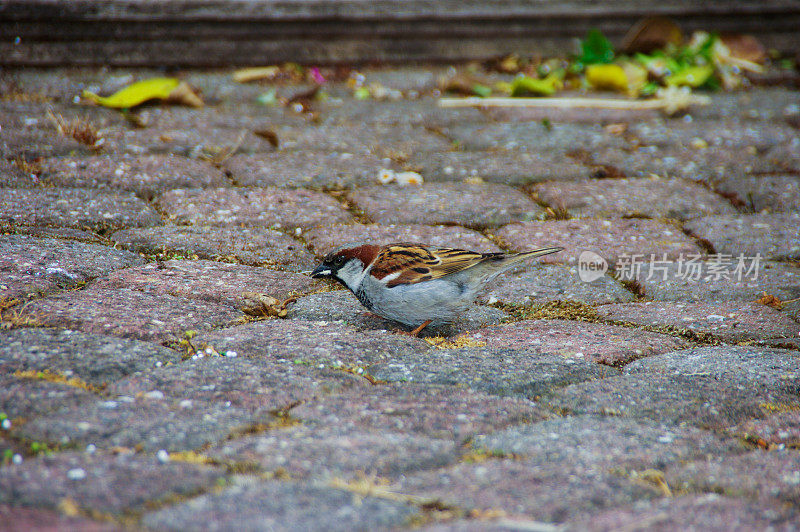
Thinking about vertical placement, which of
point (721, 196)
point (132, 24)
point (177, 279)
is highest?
point (132, 24)

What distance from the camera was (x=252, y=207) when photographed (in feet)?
12.2

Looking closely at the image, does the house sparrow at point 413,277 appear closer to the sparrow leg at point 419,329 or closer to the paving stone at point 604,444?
the sparrow leg at point 419,329

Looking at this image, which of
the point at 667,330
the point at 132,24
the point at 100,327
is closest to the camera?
the point at 100,327

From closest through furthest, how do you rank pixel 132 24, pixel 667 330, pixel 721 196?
1. pixel 667 330
2. pixel 721 196
3. pixel 132 24

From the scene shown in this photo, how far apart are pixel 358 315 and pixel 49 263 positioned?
1167 mm

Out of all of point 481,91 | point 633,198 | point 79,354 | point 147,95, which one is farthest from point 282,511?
point 481,91

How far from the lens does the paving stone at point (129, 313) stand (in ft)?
8.04

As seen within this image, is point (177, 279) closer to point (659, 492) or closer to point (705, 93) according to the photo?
point (659, 492)

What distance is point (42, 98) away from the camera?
495cm

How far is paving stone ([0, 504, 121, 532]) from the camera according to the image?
4.79 ft

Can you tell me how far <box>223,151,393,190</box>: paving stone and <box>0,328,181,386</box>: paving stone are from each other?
5.98 feet

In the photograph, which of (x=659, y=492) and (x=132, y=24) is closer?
(x=659, y=492)

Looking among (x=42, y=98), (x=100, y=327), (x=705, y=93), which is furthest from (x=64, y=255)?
(x=705, y=93)

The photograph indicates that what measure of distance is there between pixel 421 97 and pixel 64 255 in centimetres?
351
